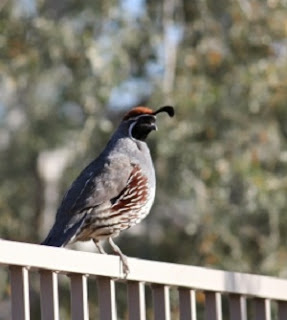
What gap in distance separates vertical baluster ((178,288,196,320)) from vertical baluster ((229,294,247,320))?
0.80 ft

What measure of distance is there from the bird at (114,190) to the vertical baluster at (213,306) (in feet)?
3.24

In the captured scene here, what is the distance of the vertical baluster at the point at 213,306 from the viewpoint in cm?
404

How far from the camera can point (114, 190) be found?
5.61m

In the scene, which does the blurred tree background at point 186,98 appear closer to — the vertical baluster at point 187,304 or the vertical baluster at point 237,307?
the vertical baluster at point 237,307

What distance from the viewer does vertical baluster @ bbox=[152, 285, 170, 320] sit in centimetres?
386

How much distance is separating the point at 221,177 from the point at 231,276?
543 cm

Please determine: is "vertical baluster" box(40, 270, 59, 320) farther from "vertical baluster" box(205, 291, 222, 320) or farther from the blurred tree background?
the blurred tree background

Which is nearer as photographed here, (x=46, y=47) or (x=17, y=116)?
(x=46, y=47)

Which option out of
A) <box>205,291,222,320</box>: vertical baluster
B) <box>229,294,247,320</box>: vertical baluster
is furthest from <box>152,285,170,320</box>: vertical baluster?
<box>229,294,247,320</box>: vertical baluster

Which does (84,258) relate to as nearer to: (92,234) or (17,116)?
(92,234)

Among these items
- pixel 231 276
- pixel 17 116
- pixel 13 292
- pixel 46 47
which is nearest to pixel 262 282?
pixel 231 276

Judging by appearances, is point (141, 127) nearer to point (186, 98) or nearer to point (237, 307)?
point (237, 307)

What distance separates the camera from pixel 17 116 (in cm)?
1283

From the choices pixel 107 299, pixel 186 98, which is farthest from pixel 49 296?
pixel 186 98
